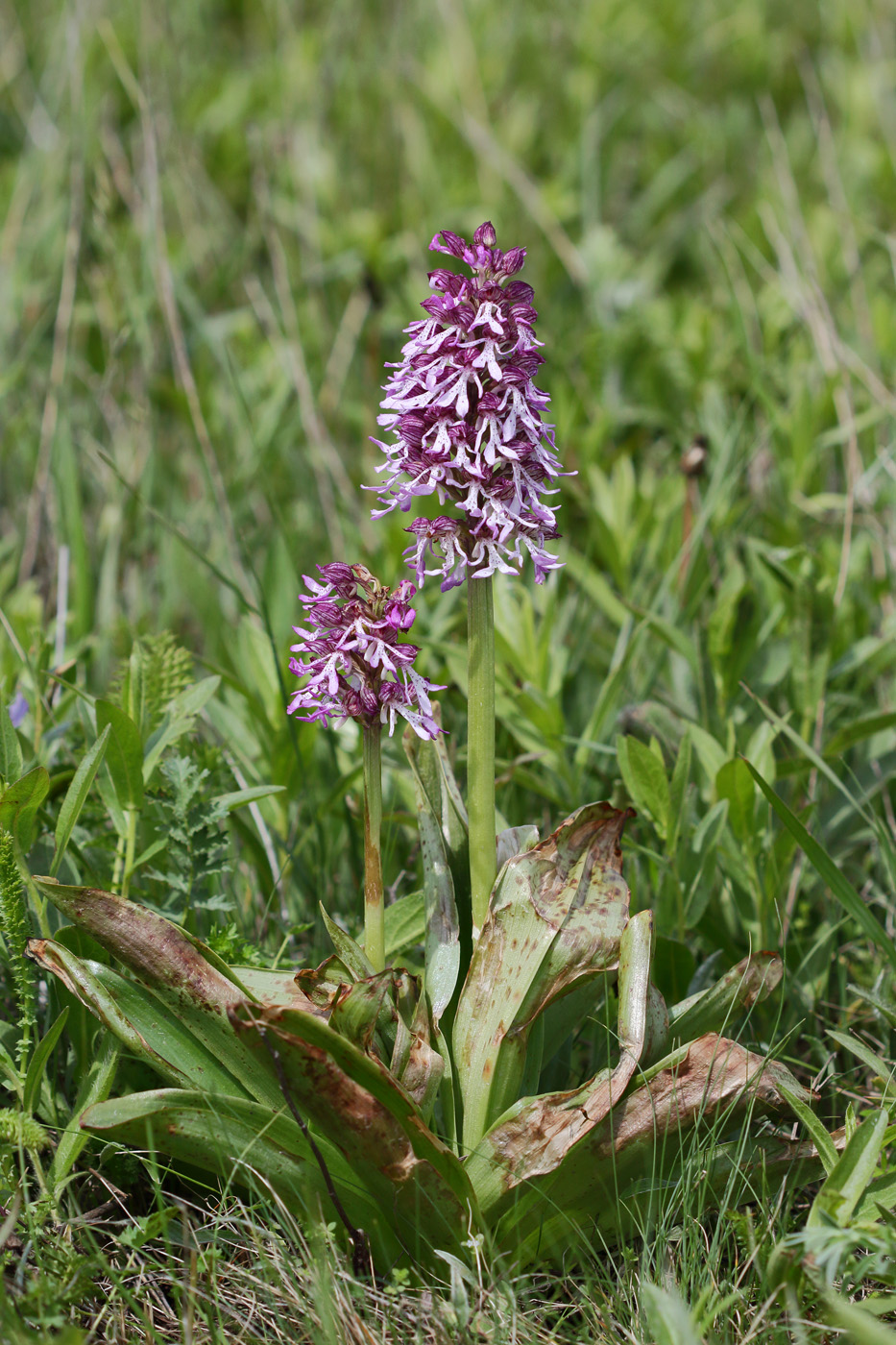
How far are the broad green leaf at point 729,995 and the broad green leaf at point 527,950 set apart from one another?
189 millimetres

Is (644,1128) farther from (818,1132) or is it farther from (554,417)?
(554,417)

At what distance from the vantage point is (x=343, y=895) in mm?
3010

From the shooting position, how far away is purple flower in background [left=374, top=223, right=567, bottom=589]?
1.84m

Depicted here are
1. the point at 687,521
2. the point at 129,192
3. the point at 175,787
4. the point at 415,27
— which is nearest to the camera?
the point at 175,787

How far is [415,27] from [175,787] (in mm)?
7252

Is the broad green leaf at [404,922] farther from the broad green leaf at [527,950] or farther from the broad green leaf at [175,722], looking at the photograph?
the broad green leaf at [175,722]

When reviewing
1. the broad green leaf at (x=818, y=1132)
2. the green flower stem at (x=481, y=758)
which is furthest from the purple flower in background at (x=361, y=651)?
the broad green leaf at (x=818, y=1132)

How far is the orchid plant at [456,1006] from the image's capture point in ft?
6.09

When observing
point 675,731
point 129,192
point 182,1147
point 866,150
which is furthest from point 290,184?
point 182,1147

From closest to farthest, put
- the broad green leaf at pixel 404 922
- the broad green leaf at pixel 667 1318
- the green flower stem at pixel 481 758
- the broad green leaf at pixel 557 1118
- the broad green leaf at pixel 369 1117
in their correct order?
the broad green leaf at pixel 667 1318, the broad green leaf at pixel 369 1117, the broad green leaf at pixel 557 1118, the green flower stem at pixel 481 758, the broad green leaf at pixel 404 922

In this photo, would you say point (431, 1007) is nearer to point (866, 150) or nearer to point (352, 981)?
point (352, 981)

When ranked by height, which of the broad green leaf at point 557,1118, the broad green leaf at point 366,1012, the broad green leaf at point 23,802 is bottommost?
the broad green leaf at point 557,1118

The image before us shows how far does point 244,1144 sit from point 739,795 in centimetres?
138

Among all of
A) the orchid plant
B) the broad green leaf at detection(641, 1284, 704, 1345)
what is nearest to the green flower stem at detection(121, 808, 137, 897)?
the orchid plant
